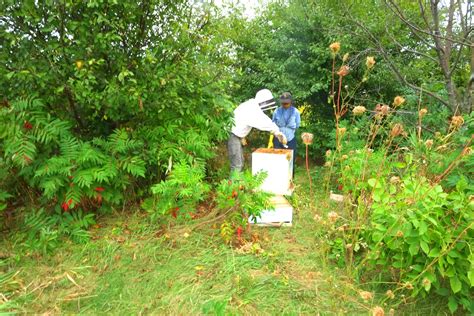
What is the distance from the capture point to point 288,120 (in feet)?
19.4

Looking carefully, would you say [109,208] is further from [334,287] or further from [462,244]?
[462,244]

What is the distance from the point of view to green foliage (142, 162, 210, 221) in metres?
3.09

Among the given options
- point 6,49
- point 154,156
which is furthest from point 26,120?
point 154,156

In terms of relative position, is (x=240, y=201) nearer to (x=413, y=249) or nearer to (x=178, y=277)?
(x=178, y=277)

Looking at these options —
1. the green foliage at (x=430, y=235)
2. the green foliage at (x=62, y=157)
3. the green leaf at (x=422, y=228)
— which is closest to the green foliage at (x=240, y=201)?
the green foliage at (x=62, y=157)

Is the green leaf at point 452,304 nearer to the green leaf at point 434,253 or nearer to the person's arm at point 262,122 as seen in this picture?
the green leaf at point 434,253

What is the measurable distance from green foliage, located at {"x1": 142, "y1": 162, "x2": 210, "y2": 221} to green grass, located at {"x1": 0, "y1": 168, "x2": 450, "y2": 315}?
226mm

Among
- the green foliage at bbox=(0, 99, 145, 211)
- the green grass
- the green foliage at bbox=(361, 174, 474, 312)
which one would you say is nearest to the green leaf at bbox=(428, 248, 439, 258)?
the green foliage at bbox=(361, 174, 474, 312)

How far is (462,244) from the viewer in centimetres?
222

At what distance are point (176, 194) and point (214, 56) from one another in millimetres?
1849

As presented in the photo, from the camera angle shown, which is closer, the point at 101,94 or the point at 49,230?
the point at 101,94

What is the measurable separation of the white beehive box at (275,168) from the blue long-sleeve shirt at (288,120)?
1.80 m

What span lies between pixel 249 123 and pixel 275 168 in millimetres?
1044

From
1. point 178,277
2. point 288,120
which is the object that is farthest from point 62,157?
point 288,120
